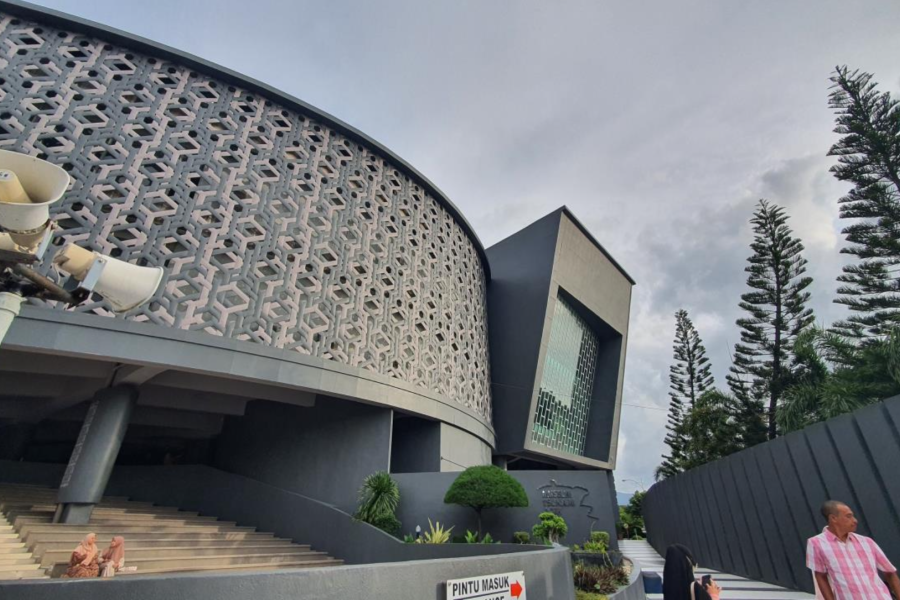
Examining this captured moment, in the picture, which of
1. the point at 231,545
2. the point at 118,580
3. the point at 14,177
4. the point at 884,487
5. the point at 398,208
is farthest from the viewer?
the point at 398,208

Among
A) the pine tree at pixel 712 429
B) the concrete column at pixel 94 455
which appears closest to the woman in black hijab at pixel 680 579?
the concrete column at pixel 94 455

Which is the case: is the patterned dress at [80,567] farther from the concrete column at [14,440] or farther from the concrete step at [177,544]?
the concrete column at [14,440]

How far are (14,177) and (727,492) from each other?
1341 centimetres

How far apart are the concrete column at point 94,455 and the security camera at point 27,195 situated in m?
Result: 9.92

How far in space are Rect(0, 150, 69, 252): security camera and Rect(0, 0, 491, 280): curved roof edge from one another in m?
13.8

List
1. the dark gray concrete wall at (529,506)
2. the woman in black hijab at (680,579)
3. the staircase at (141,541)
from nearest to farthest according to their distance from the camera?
the woman in black hijab at (680,579) < the staircase at (141,541) < the dark gray concrete wall at (529,506)

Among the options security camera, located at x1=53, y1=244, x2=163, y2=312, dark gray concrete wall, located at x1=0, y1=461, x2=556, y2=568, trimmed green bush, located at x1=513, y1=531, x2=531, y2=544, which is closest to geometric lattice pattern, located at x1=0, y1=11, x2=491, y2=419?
dark gray concrete wall, located at x1=0, y1=461, x2=556, y2=568

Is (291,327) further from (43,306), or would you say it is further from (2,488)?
(2,488)

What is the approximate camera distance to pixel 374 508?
11500 mm

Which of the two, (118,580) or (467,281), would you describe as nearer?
(118,580)

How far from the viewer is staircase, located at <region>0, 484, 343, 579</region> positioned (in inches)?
309

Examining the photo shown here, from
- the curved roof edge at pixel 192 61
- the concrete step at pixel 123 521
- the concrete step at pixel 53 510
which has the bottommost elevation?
the concrete step at pixel 123 521

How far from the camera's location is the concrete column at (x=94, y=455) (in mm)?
9555

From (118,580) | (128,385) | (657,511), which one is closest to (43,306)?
(128,385)
